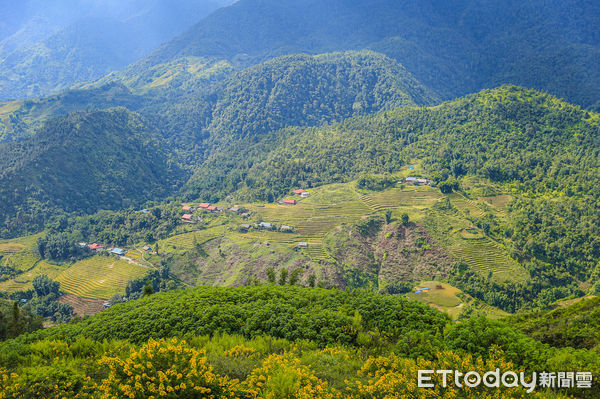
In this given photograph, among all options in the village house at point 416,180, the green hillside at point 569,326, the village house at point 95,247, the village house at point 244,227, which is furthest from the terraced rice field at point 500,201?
the village house at point 95,247

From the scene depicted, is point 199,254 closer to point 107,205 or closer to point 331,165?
point 331,165

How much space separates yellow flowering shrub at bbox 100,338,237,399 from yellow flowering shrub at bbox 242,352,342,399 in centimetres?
93

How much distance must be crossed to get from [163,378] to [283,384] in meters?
4.46

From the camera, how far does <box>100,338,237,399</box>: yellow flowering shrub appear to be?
1397cm

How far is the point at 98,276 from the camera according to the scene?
249ft

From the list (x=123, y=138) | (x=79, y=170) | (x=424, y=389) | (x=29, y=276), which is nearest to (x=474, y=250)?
(x=424, y=389)

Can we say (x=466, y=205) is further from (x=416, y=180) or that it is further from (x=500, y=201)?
(x=416, y=180)

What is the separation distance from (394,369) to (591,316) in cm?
2255

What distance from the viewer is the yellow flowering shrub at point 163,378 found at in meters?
14.0

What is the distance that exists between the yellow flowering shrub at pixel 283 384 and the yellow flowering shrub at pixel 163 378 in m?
0.93

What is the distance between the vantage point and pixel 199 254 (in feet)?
257

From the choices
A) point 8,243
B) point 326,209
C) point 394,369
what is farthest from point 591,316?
point 8,243

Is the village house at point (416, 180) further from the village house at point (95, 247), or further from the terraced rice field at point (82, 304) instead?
the village house at point (95, 247)

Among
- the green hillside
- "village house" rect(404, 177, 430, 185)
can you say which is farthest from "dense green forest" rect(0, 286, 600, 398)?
"village house" rect(404, 177, 430, 185)
